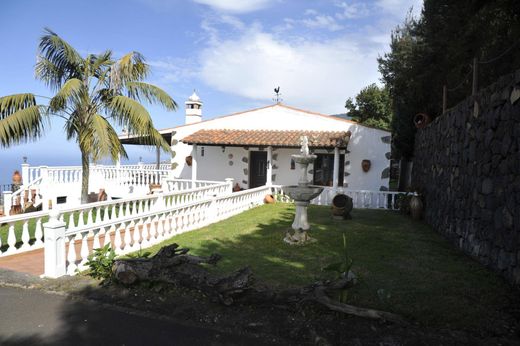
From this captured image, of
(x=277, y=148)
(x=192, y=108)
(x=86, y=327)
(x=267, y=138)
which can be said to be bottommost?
(x=86, y=327)

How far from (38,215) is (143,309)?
3880 millimetres

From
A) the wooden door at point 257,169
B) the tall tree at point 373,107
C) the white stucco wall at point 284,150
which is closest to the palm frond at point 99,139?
the white stucco wall at point 284,150

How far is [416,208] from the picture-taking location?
1014 cm

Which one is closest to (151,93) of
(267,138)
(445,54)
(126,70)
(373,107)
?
(126,70)

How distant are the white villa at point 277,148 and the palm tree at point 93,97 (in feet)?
17.2

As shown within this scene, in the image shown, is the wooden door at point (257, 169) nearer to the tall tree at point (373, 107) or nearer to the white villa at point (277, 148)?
the white villa at point (277, 148)

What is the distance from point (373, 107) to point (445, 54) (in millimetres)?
18362

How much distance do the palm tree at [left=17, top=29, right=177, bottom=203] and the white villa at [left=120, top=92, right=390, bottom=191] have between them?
17.2ft

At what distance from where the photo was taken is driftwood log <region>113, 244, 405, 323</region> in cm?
364

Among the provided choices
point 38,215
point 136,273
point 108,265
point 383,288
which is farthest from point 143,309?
point 38,215

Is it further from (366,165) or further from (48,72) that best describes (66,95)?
Answer: (366,165)

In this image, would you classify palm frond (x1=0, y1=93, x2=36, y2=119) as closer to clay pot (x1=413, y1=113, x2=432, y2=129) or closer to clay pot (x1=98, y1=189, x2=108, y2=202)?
clay pot (x1=98, y1=189, x2=108, y2=202)

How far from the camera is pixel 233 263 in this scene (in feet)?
18.4

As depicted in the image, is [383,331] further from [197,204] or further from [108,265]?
[197,204]
